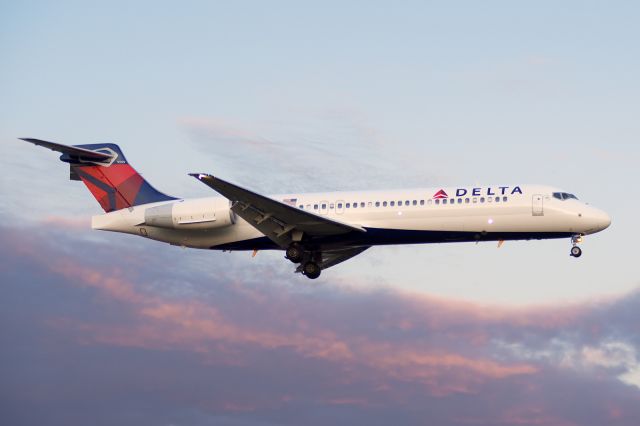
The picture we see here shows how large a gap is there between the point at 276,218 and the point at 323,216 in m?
1.85

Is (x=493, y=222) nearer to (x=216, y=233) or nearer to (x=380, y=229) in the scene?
(x=380, y=229)

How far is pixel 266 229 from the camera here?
4416 cm

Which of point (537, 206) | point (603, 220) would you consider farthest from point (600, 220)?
point (537, 206)

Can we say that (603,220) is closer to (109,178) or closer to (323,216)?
(323,216)

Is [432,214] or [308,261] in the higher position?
[432,214]

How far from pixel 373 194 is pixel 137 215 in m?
9.85

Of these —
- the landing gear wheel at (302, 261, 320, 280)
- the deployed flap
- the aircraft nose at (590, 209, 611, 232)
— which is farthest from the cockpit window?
the deployed flap

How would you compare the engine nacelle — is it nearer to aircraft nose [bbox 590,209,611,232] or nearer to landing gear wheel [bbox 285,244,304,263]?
landing gear wheel [bbox 285,244,304,263]

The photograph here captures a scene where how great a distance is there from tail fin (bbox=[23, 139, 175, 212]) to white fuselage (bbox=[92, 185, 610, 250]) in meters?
2.60

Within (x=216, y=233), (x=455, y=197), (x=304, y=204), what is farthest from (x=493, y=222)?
(x=216, y=233)

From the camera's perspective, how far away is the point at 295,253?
44.5 metres

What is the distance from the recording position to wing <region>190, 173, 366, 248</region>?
41.9 meters

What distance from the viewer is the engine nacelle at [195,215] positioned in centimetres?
4431

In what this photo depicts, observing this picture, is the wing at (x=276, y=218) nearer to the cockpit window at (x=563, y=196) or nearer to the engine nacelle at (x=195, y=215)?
the engine nacelle at (x=195, y=215)
